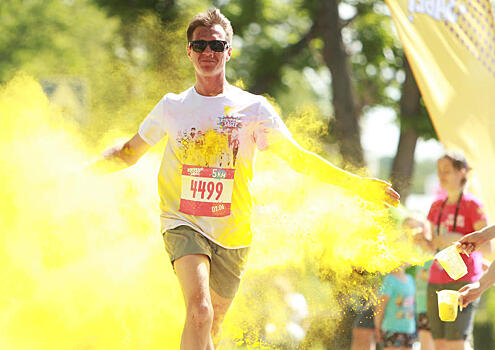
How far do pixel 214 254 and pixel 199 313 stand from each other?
0.50 m

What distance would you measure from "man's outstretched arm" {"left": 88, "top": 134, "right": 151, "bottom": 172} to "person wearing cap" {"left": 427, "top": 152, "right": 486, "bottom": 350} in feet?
7.76

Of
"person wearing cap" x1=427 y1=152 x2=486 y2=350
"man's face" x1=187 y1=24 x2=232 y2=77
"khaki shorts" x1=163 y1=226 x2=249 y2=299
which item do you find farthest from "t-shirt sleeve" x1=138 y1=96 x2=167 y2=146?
"person wearing cap" x1=427 y1=152 x2=486 y2=350

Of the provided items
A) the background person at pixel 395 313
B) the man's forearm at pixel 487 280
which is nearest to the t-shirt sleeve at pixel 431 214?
the background person at pixel 395 313

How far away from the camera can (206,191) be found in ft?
13.9

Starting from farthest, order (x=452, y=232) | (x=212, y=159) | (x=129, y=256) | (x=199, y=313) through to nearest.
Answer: (x=129, y=256) < (x=452, y=232) < (x=212, y=159) < (x=199, y=313)

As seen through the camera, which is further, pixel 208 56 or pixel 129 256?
pixel 129 256

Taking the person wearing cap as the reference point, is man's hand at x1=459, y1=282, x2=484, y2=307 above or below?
above

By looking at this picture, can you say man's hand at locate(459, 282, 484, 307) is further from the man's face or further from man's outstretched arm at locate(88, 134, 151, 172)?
man's outstretched arm at locate(88, 134, 151, 172)

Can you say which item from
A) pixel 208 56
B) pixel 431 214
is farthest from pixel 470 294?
pixel 208 56

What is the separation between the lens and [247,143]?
4.33m

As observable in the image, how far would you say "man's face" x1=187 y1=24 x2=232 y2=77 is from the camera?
4332 millimetres

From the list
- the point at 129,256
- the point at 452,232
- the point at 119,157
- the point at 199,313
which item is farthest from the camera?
the point at 129,256

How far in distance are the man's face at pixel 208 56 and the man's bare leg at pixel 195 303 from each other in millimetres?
1055

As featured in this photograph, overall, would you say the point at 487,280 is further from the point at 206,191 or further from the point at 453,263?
the point at 206,191
